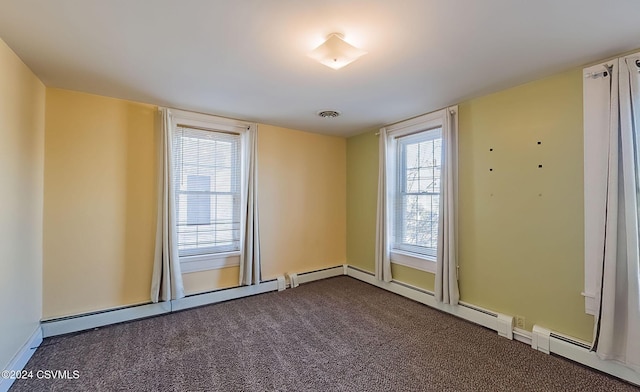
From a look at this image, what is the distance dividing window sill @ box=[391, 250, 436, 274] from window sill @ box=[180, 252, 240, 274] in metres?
2.20

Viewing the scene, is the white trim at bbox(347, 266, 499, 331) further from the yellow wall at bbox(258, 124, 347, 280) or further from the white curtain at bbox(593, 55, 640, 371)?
the white curtain at bbox(593, 55, 640, 371)

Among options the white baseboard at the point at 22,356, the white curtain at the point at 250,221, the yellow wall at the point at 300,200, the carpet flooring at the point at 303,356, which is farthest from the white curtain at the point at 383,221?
the white baseboard at the point at 22,356

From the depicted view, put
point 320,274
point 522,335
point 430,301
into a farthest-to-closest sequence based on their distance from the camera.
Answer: point 320,274, point 430,301, point 522,335

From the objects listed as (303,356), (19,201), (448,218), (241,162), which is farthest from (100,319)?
(448,218)

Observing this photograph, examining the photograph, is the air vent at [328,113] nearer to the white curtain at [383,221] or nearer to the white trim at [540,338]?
the white curtain at [383,221]

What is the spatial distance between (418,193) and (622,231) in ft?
6.25

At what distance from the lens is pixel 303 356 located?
7.70 ft

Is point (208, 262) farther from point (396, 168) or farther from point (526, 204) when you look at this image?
point (526, 204)

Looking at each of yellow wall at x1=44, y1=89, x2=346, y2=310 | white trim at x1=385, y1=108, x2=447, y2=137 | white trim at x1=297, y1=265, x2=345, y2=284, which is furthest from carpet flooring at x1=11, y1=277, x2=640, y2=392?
white trim at x1=385, y1=108, x2=447, y2=137

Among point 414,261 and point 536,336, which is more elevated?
point 414,261

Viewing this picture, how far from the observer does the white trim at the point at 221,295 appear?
3307 mm

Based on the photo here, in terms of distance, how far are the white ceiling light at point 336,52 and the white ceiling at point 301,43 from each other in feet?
0.19

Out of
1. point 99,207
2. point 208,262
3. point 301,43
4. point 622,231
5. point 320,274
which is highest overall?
point 301,43

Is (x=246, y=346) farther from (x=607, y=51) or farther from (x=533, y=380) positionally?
(x=607, y=51)
